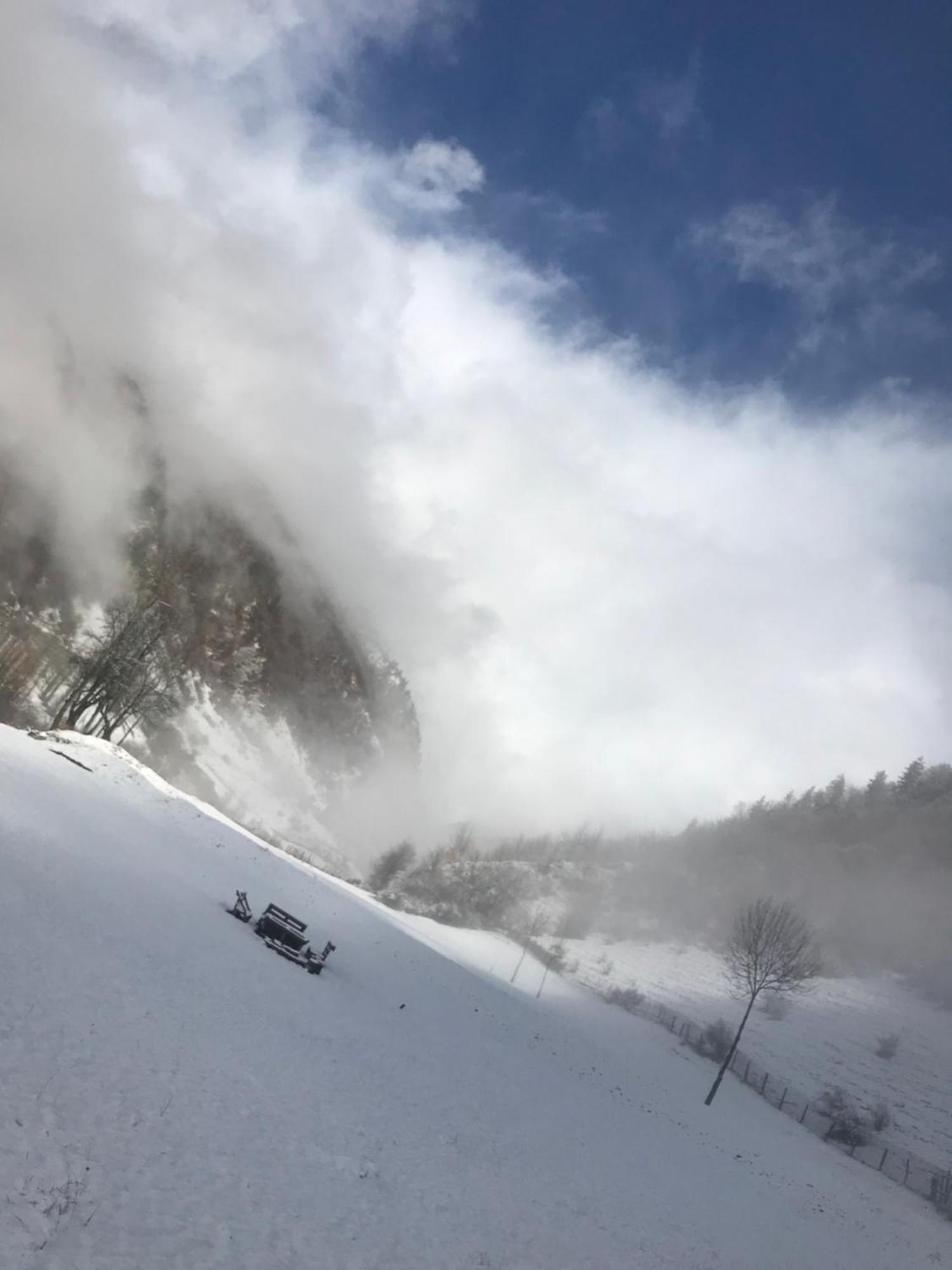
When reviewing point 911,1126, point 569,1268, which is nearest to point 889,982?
point 911,1126

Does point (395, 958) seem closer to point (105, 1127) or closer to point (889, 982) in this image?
point (105, 1127)

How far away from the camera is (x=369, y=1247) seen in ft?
37.1

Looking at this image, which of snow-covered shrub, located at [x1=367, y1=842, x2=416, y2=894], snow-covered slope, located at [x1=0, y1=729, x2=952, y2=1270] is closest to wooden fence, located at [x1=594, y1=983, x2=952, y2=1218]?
snow-covered slope, located at [x1=0, y1=729, x2=952, y2=1270]

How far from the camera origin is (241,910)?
95.9 feet

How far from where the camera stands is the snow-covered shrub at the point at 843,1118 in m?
50.9

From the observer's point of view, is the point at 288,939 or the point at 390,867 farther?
the point at 390,867

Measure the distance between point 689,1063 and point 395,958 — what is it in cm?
3601

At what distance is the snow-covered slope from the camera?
9727 mm

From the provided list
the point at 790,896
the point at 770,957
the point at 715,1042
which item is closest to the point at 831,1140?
the point at 770,957

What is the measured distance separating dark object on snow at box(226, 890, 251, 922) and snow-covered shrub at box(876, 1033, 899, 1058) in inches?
3640

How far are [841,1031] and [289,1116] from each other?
342ft

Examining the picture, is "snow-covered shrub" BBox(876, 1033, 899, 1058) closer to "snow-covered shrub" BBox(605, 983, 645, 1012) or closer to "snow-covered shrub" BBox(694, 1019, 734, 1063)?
"snow-covered shrub" BBox(694, 1019, 734, 1063)

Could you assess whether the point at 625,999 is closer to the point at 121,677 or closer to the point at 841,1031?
the point at 841,1031

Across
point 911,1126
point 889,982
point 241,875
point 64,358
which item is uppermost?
point 64,358
